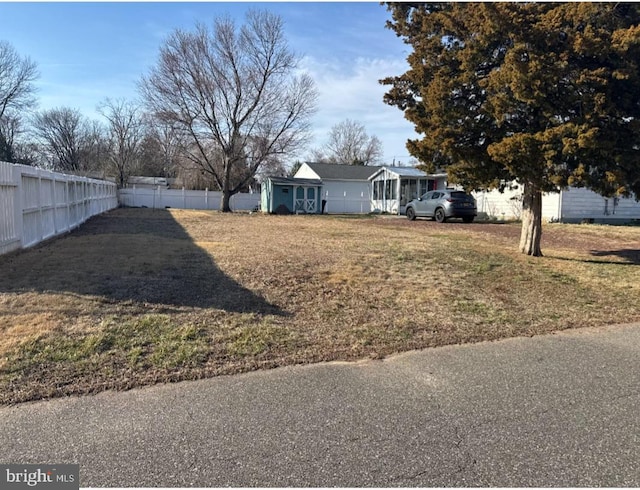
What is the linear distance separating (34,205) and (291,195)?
21.8 metres

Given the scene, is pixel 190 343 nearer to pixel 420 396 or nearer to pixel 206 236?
pixel 420 396

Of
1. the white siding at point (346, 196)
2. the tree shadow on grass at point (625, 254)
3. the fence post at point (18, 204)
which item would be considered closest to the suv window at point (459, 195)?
the tree shadow on grass at point (625, 254)

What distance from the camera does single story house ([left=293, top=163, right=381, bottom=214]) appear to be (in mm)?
36125

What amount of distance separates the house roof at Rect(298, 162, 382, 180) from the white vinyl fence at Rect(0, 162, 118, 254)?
22.7 m

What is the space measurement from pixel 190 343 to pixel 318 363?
130 centimetres

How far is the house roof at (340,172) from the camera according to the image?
1482 inches

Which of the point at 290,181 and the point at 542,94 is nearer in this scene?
the point at 542,94

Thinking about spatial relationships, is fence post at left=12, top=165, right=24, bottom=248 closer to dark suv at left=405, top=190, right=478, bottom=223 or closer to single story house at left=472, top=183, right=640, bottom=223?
dark suv at left=405, top=190, right=478, bottom=223

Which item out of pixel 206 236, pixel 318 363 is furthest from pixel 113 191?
pixel 318 363

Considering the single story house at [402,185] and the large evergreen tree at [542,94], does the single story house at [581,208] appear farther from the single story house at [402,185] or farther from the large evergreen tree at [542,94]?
the large evergreen tree at [542,94]

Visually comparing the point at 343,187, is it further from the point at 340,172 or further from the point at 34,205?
the point at 34,205

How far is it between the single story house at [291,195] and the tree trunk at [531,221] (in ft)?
72.9

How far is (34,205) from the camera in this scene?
1066cm

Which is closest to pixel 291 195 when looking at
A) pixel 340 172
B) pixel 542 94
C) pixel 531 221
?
pixel 340 172
